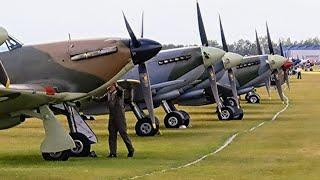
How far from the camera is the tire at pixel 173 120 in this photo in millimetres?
26375

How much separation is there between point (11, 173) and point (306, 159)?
5.66 metres

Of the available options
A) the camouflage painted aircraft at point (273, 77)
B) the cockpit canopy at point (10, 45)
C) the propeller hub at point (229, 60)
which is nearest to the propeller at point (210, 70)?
the propeller hub at point (229, 60)

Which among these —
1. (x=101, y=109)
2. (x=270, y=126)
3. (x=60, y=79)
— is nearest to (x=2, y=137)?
(x=101, y=109)

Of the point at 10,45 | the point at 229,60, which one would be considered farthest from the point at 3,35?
the point at 229,60

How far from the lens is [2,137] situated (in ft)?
74.2

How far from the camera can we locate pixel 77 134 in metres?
16.8

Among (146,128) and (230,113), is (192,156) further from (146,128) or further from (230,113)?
(230,113)

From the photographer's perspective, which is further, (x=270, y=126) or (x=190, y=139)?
(x=270, y=126)

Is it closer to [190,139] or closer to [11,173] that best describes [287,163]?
[11,173]

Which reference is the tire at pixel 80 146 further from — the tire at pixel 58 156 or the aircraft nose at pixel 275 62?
the aircraft nose at pixel 275 62

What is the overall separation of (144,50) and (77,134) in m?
2.16

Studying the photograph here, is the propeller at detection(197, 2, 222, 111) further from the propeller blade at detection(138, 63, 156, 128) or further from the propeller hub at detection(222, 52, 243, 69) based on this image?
the propeller blade at detection(138, 63, 156, 128)

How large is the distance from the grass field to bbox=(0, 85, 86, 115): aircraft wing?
104cm

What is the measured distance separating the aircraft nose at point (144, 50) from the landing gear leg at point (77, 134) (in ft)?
5.41
